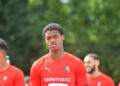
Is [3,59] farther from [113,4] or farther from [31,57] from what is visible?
[31,57]

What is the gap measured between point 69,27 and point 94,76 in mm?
10974

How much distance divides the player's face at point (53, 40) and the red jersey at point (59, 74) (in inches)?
12.9

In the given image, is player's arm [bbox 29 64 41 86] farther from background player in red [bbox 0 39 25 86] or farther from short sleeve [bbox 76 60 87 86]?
background player in red [bbox 0 39 25 86]

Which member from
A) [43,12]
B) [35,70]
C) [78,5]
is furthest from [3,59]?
[43,12]

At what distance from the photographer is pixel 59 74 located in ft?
21.3

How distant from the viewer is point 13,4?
23.4 m

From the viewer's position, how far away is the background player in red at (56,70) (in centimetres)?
643

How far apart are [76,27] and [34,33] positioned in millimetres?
2954

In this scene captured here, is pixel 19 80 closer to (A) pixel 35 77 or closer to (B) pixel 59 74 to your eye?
(A) pixel 35 77

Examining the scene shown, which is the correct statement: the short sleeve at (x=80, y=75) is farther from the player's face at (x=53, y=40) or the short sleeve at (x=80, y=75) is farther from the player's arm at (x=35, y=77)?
the player's arm at (x=35, y=77)

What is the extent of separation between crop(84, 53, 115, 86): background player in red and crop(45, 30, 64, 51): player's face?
3.88 m

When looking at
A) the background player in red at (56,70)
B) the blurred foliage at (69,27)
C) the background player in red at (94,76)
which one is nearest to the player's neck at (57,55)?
the background player in red at (56,70)

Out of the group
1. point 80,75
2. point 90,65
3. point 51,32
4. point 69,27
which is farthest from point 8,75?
point 69,27

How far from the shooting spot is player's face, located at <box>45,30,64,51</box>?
6.39 m
